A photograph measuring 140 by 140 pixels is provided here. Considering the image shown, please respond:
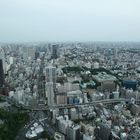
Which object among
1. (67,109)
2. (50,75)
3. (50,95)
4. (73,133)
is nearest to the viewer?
(73,133)

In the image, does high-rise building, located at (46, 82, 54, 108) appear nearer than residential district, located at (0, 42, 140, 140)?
No

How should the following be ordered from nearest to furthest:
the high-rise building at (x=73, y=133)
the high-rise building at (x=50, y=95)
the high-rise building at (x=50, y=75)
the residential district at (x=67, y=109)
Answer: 1. the high-rise building at (x=73, y=133)
2. the residential district at (x=67, y=109)
3. the high-rise building at (x=50, y=95)
4. the high-rise building at (x=50, y=75)

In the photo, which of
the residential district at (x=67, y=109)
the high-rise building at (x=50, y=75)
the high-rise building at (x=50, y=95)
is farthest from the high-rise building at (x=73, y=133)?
the high-rise building at (x=50, y=75)

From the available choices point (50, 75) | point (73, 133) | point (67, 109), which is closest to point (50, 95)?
point (67, 109)

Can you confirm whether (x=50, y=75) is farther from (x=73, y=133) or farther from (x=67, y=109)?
(x=73, y=133)

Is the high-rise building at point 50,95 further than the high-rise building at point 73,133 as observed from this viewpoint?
Yes

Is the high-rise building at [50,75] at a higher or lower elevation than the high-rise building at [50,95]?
higher

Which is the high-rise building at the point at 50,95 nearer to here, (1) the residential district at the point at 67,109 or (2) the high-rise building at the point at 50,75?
(1) the residential district at the point at 67,109

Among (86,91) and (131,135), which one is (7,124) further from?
(86,91)

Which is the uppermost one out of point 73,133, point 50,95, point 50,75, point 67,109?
point 50,75

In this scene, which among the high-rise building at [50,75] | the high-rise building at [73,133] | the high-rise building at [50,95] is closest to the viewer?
the high-rise building at [73,133]

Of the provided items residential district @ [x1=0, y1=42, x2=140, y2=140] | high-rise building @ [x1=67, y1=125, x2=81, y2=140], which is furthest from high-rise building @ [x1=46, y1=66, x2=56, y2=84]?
high-rise building @ [x1=67, y1=125, x2=81, y2=140]

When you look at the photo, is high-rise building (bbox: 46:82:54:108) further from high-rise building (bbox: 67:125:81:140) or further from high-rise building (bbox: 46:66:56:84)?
high-rise building (bbox: 67:125:81:140)
